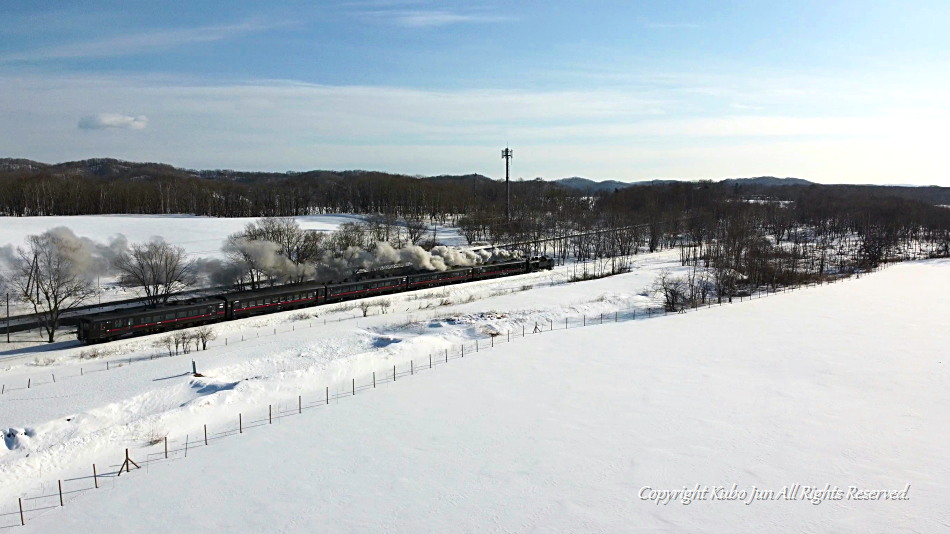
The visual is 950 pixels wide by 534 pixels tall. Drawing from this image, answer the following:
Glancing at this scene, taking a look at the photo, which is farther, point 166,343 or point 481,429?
point 166,343

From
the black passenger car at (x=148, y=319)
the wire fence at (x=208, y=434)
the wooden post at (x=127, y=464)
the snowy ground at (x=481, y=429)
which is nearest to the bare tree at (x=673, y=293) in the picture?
the snowy ground at (x=481, y=429)

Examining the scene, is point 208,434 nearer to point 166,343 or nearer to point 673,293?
point 166,343

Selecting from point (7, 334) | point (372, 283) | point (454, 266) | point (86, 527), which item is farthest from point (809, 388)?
point (7, 334)

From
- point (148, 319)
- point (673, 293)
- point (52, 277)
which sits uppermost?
point (52, 277)

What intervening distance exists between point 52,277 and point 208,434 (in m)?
27.5

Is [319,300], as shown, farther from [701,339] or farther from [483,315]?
[701,339]

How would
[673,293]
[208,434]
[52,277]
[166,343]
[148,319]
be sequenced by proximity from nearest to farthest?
[208,434]
[166,343]
[148,319]
[52,277]
[673,293]

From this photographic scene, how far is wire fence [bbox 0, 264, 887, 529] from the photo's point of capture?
15.7 meters

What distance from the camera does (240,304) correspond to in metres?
36.8

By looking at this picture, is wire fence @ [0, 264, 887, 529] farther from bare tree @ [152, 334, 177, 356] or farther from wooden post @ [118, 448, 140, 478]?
bare tree @ [152, 334, 177, 356]

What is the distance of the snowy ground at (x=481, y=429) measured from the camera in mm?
15430

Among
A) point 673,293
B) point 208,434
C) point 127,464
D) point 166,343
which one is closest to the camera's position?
point 127,464

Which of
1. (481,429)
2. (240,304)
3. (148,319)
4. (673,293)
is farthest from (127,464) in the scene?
(673,293)

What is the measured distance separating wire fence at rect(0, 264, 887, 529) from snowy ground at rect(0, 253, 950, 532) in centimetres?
13
